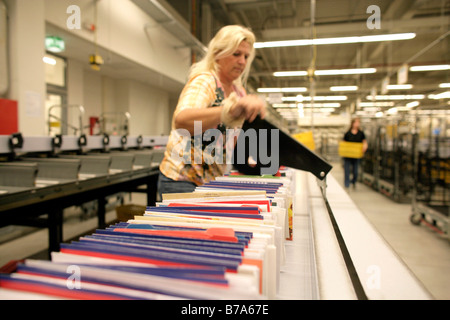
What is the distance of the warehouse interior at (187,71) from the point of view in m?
3.14

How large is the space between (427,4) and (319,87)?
8.09 m

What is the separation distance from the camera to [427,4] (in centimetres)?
553

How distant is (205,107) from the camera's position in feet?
3.59

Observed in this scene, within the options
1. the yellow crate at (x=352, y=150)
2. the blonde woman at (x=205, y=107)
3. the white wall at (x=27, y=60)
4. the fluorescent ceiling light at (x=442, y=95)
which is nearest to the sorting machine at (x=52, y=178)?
the white wall at (x=27, y=60)

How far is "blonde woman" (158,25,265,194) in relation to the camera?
1.10m

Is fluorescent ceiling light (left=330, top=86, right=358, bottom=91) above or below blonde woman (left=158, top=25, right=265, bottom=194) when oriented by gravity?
above

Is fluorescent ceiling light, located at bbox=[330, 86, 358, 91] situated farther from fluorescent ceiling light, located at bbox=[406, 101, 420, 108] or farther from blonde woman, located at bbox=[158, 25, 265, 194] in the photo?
blonde woman, located at bbox=[158, 25, 265, 194]

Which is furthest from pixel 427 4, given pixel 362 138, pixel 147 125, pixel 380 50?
pixel 147 125

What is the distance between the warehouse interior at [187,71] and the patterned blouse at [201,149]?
1.35 feet

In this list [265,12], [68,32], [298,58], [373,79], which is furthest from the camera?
[373,79]

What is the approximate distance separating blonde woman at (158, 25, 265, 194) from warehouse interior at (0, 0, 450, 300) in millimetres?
427

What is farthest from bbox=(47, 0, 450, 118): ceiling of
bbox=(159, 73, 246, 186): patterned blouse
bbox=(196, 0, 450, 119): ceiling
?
bbox=(159, 73, 246, 186): patterned blouse

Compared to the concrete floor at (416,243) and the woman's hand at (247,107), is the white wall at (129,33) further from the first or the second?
the concrete floor at (416,243)
